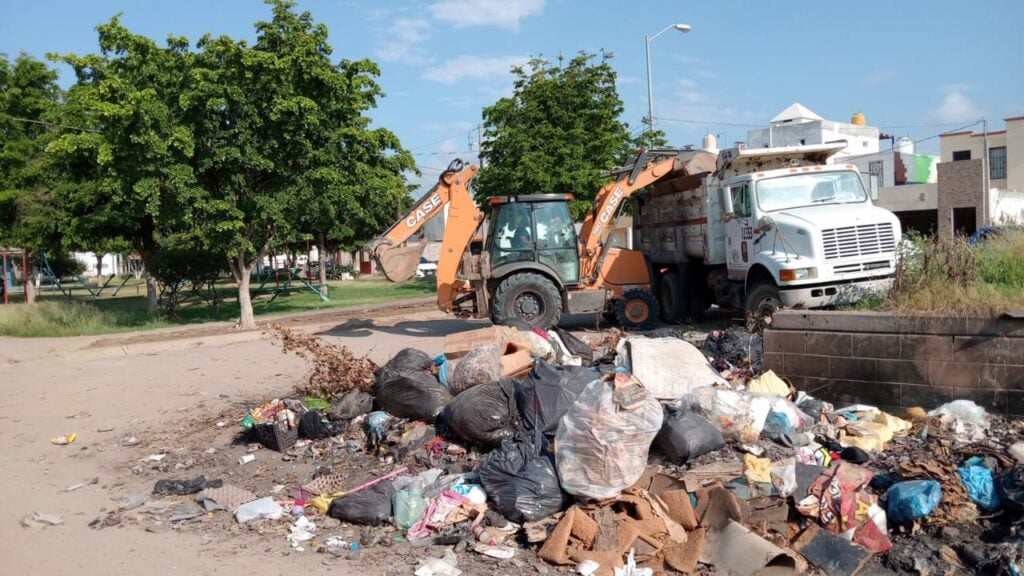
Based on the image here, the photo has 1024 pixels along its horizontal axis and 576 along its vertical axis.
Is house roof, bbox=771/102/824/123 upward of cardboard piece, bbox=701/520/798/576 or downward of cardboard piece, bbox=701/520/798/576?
upward

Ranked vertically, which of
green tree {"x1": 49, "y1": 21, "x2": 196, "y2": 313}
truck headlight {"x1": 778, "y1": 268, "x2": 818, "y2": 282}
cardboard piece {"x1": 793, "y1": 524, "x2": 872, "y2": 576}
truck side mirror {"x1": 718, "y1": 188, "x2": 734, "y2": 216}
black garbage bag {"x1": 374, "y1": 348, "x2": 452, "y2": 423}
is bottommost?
cardboard piece {"x1": 793, "y1": 524, "x2": 872, "y2": 576}

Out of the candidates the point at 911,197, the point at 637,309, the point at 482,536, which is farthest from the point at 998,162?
the point at 482,536

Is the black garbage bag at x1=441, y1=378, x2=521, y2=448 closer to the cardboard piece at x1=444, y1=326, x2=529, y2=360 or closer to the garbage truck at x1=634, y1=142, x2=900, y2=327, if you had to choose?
the cardboard piece at x1=444, y1=326, x2=529, y2=360

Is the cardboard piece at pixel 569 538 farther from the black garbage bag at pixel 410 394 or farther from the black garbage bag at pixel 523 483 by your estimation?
the black garbage bag at pixel 410 394

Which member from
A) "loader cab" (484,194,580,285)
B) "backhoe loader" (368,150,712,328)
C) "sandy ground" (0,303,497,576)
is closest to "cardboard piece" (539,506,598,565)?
"sandy ground" (0,303,497,576)

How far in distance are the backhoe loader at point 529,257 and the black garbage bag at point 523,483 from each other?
6.99 metres

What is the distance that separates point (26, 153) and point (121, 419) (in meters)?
21.4

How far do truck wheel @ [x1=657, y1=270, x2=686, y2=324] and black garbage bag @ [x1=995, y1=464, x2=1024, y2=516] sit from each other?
869cm

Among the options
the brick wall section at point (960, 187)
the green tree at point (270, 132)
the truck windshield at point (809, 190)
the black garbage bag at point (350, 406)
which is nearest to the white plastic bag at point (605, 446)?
the black garbage bag at point (350, 406)

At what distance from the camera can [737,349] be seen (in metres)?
7.86

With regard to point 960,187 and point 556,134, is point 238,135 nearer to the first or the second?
point 556,134

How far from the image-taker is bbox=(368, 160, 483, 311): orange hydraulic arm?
12.8 metres

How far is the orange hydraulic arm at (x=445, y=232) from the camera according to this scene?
42.0 ft

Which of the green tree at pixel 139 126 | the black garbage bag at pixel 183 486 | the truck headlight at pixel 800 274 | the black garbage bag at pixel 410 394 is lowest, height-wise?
the black garbage bag at pixel 183 486
